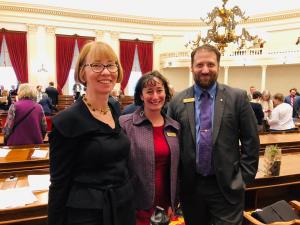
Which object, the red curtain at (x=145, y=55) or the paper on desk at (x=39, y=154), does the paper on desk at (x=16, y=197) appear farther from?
the red curtain at (x=145, y=55)

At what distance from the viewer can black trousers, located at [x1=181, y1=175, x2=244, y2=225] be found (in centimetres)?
191

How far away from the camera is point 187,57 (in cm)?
1493

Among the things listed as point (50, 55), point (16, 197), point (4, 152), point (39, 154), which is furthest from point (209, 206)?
point (50, 55)

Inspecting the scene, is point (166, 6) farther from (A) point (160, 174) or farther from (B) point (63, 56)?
(A) point (160, 174)

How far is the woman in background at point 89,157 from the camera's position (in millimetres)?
1339

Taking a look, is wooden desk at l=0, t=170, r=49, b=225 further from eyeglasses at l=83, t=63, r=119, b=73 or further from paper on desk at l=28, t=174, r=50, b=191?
eyeglasses at l=83, t=63, r=119, b=73

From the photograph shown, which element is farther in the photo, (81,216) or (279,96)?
(279,96)

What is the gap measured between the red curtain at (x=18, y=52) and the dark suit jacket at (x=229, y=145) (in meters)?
12.5

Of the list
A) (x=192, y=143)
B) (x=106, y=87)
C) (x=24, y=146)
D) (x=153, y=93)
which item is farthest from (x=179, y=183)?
(x=24, y=146)

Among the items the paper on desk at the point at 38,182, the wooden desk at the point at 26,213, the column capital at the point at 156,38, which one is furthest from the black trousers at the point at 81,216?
the column capital at the point at 156,38

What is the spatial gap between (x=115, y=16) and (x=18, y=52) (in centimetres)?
500

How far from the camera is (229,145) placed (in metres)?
1.93

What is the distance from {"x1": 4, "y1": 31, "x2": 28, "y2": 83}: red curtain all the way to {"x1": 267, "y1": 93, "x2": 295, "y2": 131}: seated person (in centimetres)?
1109

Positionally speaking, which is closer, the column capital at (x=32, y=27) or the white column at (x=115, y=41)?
the column capital at (x=32, y=27)
